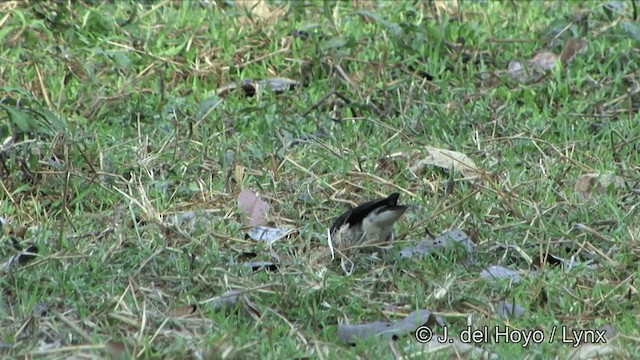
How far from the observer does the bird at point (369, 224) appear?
403 centimetres

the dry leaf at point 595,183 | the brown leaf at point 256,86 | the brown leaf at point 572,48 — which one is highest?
the dry leaf at point 595,183

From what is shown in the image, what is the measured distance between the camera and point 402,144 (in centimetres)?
514

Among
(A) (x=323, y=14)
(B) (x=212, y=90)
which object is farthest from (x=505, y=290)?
(A) (x=323, y=14)

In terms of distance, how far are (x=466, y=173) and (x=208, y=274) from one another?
1.33 meters

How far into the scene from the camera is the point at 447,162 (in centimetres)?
488

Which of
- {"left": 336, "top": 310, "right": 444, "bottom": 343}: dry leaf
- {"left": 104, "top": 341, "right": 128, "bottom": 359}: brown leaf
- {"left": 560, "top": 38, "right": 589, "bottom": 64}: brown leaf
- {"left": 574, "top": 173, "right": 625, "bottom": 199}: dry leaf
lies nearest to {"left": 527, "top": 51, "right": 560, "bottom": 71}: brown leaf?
{"left": 560, "top": 38, "right": 589, "bottom": 64}: brown leaf

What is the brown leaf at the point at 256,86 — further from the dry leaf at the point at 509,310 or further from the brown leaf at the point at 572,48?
the dry leaf at the point at 509,310

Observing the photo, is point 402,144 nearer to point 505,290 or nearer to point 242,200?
point 242,200

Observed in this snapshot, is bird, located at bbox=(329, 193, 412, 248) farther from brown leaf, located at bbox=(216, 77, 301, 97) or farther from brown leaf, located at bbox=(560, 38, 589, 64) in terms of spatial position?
brown leaf, located at bbox=(560, 38, 589, 64)

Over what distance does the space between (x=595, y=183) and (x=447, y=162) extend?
55cm

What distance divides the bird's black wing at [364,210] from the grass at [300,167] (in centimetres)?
12

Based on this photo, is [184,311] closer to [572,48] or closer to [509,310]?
[509,310]

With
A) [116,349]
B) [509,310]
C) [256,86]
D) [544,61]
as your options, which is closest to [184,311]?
[116,349]

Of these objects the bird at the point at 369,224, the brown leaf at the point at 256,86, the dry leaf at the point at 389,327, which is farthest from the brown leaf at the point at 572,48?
the dry leaf at the point at 389,327
